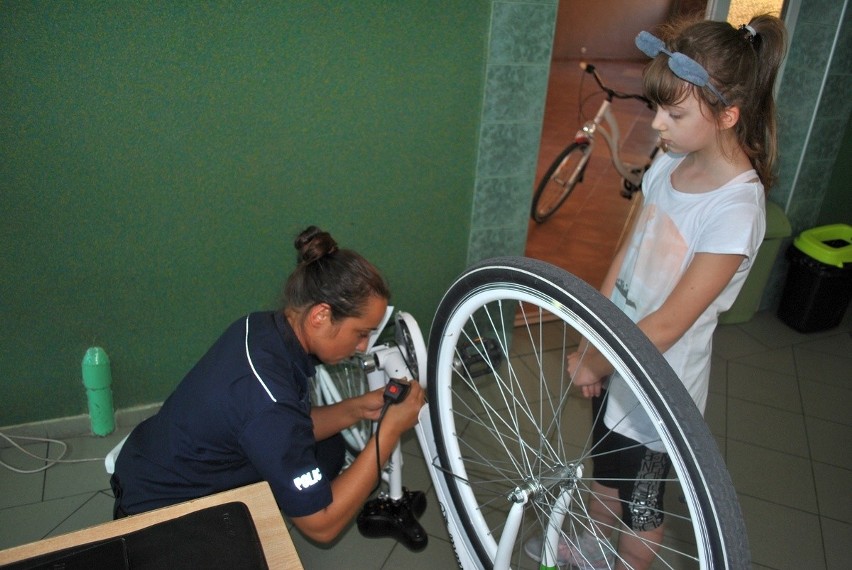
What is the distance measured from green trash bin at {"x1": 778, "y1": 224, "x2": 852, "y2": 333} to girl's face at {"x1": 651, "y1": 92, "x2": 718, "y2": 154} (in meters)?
Answer: 2.04

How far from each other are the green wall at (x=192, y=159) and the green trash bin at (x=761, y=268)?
4.50 feet

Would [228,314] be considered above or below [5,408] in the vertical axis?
above

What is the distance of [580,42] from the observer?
8.48m

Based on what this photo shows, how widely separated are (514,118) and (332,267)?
114 cm

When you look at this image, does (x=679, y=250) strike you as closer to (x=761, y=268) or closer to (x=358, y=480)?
(x=358, y=480)

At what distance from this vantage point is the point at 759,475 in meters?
2.17

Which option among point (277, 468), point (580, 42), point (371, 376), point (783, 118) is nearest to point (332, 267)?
point (277, 468)

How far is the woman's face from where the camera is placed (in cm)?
130

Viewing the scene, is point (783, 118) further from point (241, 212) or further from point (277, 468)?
point (277, 468)

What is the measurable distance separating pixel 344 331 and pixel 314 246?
172mm

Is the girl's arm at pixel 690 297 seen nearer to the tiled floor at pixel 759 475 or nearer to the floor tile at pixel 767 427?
→ the tiled floor at pixel 759 475

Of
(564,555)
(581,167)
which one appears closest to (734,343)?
(581,167)

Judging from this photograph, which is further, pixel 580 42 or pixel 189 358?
pixel 580 42

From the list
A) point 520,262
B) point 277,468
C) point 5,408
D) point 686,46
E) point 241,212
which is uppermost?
point 686,46
